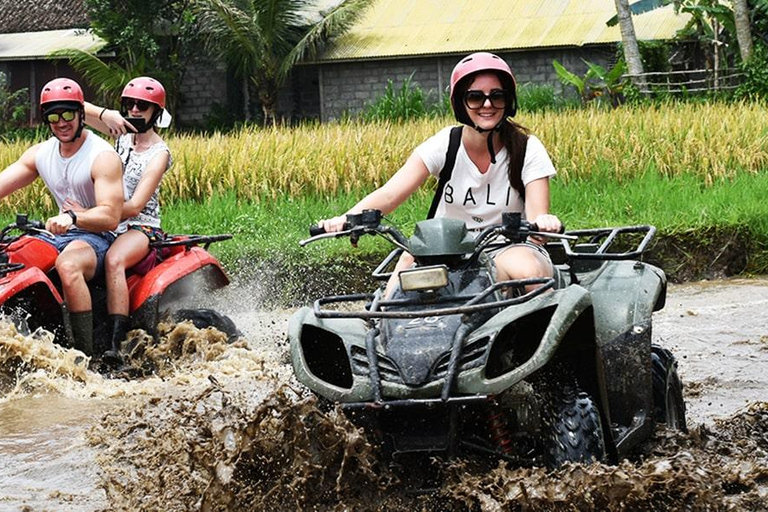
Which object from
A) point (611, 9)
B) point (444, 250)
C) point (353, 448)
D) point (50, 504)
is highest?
point (611, 9)

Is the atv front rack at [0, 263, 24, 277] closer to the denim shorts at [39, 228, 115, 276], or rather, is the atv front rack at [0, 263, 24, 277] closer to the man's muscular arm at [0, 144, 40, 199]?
the denim shorts at [39, 228, 115, 276]

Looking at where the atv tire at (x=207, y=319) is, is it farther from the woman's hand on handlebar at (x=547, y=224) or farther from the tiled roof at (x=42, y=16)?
the tiled roof at (x=42, y=16)

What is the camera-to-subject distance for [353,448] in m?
4.73

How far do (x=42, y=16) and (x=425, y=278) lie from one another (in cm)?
3879

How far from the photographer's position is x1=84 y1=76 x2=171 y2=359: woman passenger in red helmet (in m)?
9.01

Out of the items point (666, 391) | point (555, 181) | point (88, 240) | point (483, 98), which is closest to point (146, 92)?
point (88, 240)

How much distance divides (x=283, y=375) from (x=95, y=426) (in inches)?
65.3

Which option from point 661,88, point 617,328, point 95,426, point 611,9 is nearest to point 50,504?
point 95,426

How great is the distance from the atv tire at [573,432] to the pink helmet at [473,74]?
1499 mm

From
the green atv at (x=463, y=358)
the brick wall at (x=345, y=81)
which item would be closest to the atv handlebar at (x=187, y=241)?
the green atv at (x=463, y=358)

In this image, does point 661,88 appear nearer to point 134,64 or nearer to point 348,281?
point 134,64

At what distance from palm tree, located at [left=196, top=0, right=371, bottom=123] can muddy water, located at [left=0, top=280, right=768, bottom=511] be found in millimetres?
23358

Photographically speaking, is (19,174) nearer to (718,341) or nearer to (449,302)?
(449,302)

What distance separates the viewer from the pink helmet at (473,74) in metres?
5.90
